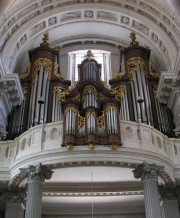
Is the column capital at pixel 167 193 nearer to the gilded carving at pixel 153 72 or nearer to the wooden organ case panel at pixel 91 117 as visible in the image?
the wooden organ case panel at pixel 91 117

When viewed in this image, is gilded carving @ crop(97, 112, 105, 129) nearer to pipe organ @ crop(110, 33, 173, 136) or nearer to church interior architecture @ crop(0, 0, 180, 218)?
church interior architecture @ crop(0, 0, 180, 218)

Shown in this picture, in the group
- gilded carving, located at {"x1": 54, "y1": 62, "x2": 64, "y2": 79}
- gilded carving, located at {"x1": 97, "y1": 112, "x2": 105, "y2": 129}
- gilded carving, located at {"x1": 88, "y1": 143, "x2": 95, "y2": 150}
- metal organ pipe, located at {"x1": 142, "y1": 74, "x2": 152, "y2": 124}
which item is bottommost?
gilded carving, located at {"x1": 88, "y1": 143, "x2": 95, "y2": 150}

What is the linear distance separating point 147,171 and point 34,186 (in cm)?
370

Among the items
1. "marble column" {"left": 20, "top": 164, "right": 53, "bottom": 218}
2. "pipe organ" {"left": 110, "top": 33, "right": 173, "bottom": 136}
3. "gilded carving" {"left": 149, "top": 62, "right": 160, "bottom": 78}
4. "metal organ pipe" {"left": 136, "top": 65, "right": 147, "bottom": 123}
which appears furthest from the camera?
"gilded carving" {"left": 149, "top": 62, "right": 160, "bottom": 78}

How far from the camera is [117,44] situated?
68.8 ft

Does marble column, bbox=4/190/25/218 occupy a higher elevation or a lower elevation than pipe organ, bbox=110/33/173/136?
lower

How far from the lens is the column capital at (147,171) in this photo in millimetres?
12930

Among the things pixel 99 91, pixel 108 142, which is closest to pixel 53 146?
pixel 108 142

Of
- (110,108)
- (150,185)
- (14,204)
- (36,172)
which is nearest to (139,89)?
(110,108)

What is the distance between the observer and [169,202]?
1444 cm

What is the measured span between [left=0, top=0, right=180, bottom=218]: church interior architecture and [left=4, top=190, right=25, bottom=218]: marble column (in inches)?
1.4

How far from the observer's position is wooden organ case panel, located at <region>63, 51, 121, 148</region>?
13.0m

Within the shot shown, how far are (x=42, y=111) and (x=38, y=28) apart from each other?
209 inches

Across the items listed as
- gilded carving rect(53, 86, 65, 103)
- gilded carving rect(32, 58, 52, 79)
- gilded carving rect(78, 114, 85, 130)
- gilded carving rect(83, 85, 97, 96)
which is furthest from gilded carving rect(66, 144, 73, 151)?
gilded carving rect(32, 58, 52, 79)
